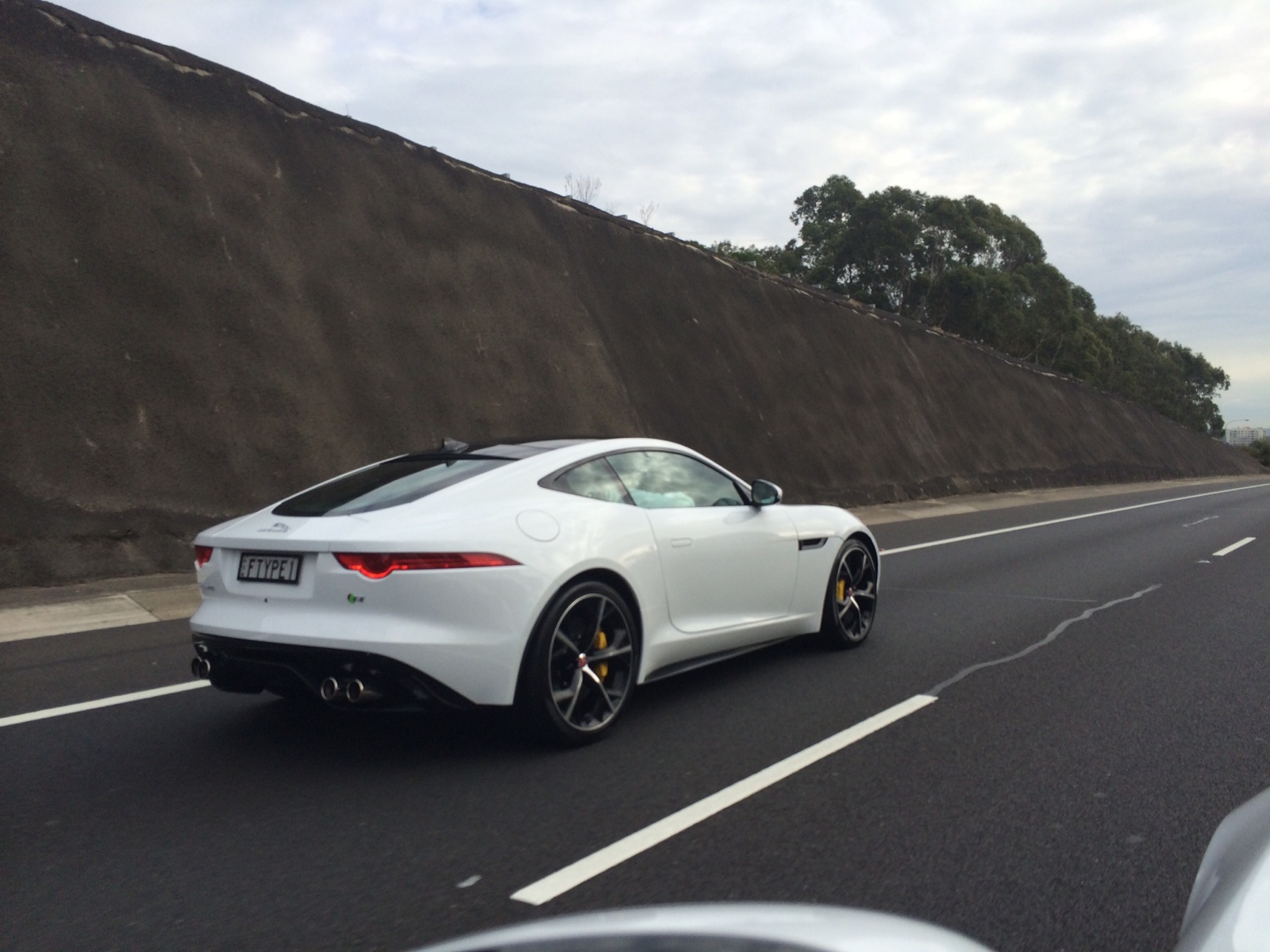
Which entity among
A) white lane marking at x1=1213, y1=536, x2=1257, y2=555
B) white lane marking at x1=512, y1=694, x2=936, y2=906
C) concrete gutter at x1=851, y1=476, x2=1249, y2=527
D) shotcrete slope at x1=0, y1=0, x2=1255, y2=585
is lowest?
white lane marking at x1=512, y1=694, x2=936, y2=906

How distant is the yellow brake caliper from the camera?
5.12 meters

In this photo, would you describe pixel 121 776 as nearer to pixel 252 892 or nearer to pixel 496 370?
pixel 252 892

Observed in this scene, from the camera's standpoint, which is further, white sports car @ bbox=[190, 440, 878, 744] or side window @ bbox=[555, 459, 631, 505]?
side window @ bbox=[555, 459, 631, 505]

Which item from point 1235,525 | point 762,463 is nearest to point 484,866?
point 762,463

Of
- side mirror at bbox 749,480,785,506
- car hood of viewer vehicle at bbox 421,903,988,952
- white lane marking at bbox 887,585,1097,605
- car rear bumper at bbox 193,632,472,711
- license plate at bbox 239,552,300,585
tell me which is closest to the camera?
car hood of viewer vehicle at bbox 421,903,988,952

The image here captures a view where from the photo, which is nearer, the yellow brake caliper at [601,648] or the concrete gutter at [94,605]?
the yellow brake caliper at [601,648]

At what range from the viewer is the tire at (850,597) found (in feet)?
23.2

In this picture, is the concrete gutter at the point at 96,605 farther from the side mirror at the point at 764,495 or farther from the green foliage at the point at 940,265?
the green foliage at the point at 940,265

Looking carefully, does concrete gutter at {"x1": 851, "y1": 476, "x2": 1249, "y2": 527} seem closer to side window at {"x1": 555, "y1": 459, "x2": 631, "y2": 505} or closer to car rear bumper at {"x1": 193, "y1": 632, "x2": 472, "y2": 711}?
side window at {"x1": 555, "y1": 459, "x2": 631, "y2": 505}

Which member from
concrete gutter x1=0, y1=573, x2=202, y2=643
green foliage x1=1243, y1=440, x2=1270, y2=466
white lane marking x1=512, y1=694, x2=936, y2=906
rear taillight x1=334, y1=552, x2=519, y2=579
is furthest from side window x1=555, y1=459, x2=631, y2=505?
green foliage x1=1243, y1=440, x2=1270, y2=466

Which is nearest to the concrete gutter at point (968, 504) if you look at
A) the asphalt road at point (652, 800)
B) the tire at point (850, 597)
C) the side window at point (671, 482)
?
the tire at point (850, 597)

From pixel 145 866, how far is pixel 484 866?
43.8 inches

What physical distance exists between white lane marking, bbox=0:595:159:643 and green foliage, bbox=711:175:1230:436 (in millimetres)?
46473

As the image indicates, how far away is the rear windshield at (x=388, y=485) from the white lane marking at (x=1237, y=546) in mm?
11879
